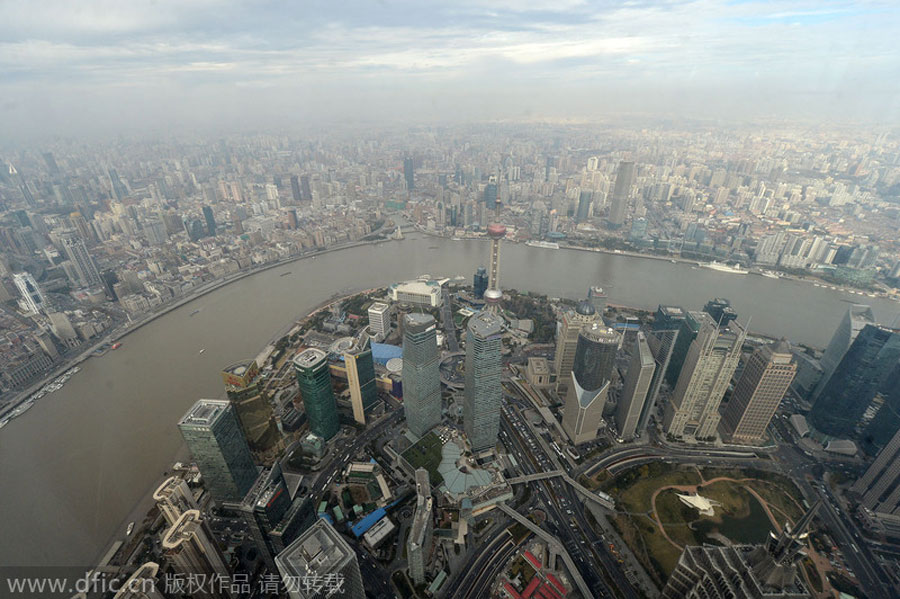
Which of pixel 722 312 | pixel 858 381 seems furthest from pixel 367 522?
pixel 858 381

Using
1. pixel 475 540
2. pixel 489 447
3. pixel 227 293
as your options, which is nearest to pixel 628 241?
pixel 489 447

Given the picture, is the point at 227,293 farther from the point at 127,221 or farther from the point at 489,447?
the point at 489,447

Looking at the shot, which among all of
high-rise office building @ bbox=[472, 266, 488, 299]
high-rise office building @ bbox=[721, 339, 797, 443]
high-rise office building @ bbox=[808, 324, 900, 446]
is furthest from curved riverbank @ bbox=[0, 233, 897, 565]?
high-rise office building @ bbox=[721, 339, 797, 443]

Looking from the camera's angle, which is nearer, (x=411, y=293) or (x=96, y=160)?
(x=411, y=293)

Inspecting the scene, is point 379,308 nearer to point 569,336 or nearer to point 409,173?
point 569,336

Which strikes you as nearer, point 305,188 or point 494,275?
point 494,275

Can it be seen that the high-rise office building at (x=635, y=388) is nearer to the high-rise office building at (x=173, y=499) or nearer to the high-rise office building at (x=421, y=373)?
the high-rise office building at (x=421, y=373)
